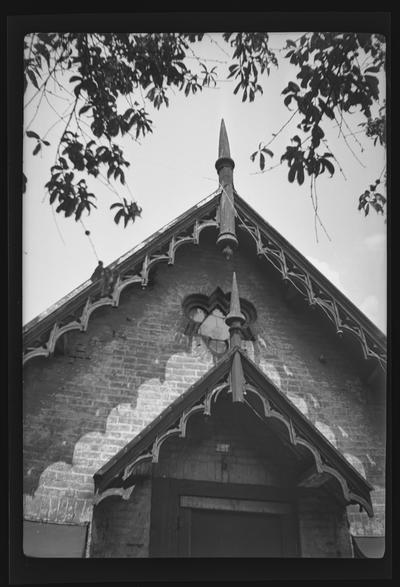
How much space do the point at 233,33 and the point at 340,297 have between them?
4.16 meters

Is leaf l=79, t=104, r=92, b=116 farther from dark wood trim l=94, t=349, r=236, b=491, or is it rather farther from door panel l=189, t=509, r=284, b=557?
door panel l=189, t=509, r=284, b=557

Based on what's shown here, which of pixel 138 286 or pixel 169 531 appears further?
pixel 138 286

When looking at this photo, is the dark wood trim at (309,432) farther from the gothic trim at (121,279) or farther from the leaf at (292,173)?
the leaf at (292,173)

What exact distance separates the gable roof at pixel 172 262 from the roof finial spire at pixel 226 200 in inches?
4.9

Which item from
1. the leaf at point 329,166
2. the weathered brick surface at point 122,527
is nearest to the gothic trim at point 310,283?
the leaf at point 329,166

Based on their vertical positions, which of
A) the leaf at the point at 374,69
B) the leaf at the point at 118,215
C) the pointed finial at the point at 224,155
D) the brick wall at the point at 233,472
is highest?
the pointed finial at the point at 224,155

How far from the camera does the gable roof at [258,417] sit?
24.6 feet

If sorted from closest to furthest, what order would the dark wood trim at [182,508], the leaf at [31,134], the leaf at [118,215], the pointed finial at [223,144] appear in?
Answer: 1. the leaf at [31,134]
2. the leaf at [118,215]
3. the dark wood trim at [182,508]
4. the pointed finial at [223,144]

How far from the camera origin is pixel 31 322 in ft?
26.7

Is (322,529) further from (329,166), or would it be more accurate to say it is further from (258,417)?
(329,166)
